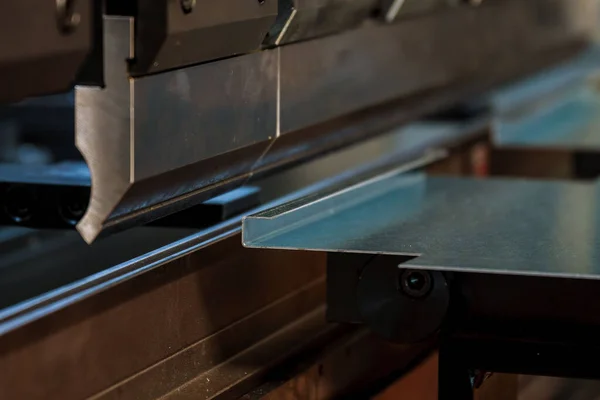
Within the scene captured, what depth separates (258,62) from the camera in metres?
1.01

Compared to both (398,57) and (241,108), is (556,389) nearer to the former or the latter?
(241,108)

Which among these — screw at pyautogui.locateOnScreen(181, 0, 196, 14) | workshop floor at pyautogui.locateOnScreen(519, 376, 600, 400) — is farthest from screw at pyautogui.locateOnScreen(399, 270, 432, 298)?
screw at pyautogui.locateOnScreen(181, 0, 196, 14)

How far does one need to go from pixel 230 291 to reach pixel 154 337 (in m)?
0.13

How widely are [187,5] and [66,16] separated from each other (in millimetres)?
128

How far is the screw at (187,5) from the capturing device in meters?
0.80

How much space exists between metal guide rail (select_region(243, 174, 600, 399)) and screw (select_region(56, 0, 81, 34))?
0.94 feet

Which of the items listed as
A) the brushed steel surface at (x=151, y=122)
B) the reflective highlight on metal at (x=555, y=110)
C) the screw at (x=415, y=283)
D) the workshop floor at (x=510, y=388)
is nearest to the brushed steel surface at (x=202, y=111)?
the brushed steel surface at (x=151, y=122)

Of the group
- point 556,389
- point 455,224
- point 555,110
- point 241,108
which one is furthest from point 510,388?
point 555,110

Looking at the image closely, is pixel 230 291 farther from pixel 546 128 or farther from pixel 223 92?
pixel 546 128

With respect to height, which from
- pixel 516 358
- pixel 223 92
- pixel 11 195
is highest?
pixel 223 92

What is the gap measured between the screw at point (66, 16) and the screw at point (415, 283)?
38 cm

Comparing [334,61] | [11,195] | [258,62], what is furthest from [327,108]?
[11,195]

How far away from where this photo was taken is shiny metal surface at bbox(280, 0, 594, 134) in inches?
44.1

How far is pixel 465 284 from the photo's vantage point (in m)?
0.94
